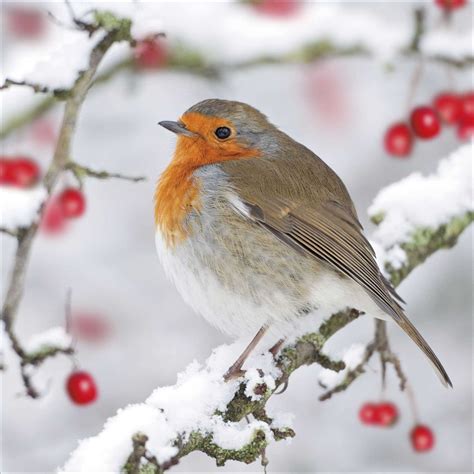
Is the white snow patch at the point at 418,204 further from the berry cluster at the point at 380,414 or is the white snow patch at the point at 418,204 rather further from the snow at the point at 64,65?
the snow at the point at 64,65

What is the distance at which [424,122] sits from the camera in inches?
153

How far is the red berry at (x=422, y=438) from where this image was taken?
10.9 ft

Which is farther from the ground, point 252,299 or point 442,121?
point 442,121

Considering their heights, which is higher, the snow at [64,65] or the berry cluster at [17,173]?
the berry cluster at [17,173]

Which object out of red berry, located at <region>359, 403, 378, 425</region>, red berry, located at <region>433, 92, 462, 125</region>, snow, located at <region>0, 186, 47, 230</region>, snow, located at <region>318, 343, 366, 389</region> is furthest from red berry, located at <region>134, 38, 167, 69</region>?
red berry, located at <region>359, 403, 378, 425</region>

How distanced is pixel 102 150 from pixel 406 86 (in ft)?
7.02

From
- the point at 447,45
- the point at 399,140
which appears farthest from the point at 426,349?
the point at 447,45

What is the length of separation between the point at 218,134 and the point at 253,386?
1.11 metres

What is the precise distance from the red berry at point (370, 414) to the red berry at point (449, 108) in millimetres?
1352

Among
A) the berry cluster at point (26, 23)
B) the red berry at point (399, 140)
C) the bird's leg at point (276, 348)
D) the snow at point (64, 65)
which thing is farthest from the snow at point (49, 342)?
the berry cluster at point (26, 23)

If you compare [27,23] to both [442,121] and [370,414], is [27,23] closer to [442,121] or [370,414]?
[442,121]

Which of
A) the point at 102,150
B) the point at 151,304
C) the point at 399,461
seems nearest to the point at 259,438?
the point at 399,461

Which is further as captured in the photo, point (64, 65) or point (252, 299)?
point (252, 299)

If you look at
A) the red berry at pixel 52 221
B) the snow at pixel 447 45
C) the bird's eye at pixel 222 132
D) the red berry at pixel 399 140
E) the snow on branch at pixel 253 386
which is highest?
the snow at pixel 447 45
